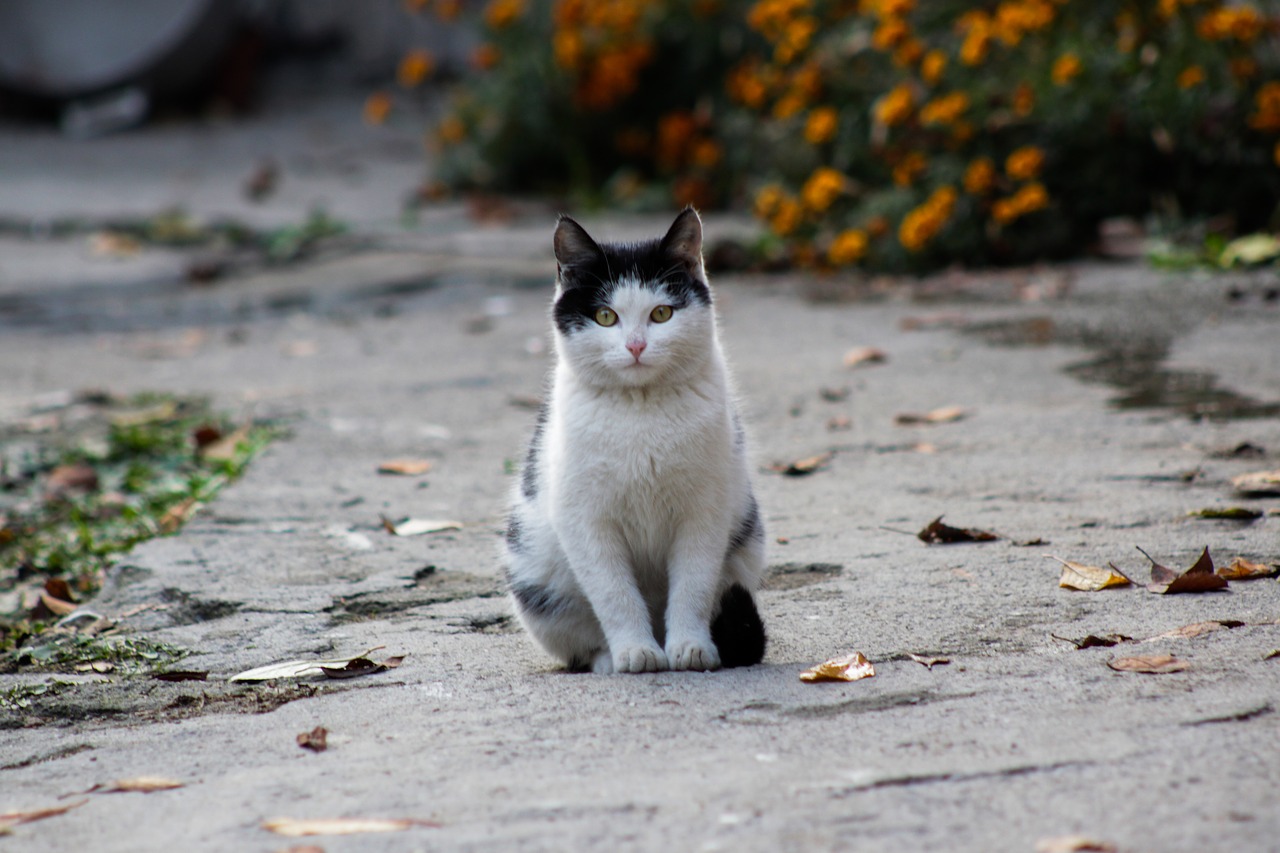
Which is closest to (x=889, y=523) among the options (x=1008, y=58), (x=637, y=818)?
(x=637, y=818)

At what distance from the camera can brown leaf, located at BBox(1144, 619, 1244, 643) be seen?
93.7 inches

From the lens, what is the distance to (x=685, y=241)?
2795 millimetres

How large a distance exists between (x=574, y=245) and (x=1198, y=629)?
146 cm

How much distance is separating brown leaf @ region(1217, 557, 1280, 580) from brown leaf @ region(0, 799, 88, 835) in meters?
2.23

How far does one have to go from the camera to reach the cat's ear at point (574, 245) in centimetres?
271

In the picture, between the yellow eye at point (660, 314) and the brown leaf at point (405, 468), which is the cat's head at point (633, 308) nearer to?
the yellow eye at point (660, 314)

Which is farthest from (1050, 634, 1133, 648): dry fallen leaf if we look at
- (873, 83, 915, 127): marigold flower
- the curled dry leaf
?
(873, 83, 915, 127): marigold flower

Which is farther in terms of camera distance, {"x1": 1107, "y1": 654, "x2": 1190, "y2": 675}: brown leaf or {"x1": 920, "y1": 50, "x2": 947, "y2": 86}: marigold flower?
{"x1": 920, "y1": 50, "x2": 947, "y2": 86}: marigold flower

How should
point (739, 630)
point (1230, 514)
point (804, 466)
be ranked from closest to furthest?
point (739, 630) → point (1230, 514) → point (804, 466)

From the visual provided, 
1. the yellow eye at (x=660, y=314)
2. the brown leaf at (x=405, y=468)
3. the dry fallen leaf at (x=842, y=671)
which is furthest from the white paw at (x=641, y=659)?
the brown leaf at (x=405, y=468)

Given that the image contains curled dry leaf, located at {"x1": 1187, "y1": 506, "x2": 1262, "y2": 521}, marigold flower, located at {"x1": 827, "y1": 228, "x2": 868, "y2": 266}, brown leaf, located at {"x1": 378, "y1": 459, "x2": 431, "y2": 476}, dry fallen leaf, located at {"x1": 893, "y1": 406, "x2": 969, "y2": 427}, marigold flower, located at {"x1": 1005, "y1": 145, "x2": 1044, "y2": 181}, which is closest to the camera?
curled dry leaf, located at {"x1": 1187, "y1": 506, "x2": 1262, "y2": 521}

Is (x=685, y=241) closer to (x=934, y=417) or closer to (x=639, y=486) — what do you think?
(x=639, y=486)

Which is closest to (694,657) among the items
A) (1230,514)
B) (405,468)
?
(1230,514)

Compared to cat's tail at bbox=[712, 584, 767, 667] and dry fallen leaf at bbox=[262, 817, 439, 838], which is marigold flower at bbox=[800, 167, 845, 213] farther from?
dry fallen leaf at bbox=[262, 817, 439, 838]
